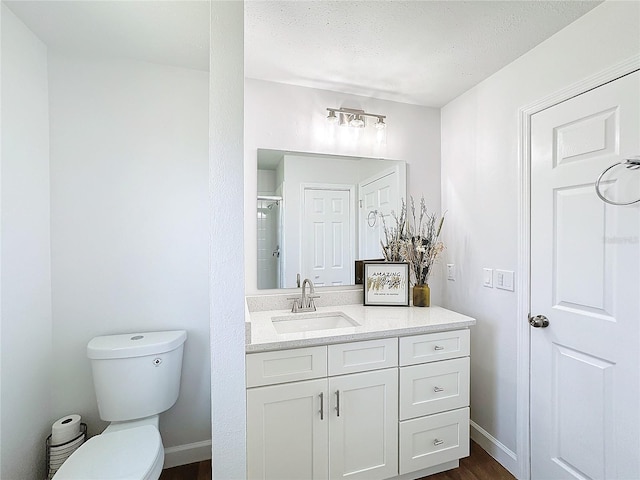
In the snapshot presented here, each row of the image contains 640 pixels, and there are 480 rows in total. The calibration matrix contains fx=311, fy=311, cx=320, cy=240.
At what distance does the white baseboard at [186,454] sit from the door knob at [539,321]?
6.27 feet

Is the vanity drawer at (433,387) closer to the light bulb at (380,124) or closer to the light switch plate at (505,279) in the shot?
the light switch plate at (505,279)

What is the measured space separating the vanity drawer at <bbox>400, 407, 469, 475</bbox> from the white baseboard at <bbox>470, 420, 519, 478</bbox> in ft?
0.82

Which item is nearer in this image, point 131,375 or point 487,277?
point 131,375

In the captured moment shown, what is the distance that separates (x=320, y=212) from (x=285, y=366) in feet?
3.14

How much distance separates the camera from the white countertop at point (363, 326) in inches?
54.5

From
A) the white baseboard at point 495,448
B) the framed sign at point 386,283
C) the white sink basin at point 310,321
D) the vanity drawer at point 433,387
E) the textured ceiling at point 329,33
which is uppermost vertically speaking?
the textured ceiling at point 329,33

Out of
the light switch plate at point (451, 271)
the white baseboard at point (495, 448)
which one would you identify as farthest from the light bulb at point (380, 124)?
the white baseboard at point (495, 448)

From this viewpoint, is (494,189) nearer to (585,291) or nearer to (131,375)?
(585,291)

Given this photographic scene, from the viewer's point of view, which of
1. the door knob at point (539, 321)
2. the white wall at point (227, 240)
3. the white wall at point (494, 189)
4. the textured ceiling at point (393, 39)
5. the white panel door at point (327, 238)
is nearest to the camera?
the white wall at point (227, 240)

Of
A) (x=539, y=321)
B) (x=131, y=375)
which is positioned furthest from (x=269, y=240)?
(x=539, y=321)

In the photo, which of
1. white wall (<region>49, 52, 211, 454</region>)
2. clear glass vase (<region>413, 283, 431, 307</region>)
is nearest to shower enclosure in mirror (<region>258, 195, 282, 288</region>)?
white wall (<region>49, 52, 211, 454</region>)

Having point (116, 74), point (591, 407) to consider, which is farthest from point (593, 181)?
point (116, 74)

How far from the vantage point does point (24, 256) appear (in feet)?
4.55

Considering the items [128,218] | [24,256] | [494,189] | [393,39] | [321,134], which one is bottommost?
[24,256]
